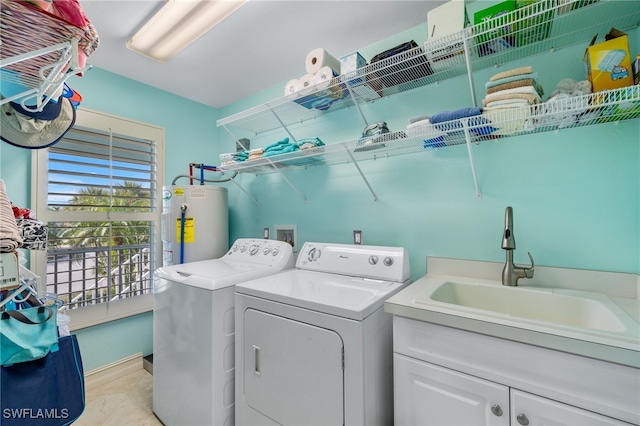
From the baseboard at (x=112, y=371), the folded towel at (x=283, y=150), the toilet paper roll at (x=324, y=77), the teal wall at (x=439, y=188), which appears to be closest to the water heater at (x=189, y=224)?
the teal wall at (x=439, y=188)

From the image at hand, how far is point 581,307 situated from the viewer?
3.98ft

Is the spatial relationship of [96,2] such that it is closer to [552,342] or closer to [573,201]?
[552,342]

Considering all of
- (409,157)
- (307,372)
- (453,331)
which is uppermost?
(409,157)

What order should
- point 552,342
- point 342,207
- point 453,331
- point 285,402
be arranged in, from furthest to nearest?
point 342,207 < point 285,402 < point 453,331 < point 552,342

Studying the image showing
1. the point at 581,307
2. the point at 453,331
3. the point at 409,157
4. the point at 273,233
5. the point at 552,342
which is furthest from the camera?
the point at 273,233

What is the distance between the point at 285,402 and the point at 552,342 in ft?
3.70

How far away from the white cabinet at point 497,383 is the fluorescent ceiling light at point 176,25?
1902 mm

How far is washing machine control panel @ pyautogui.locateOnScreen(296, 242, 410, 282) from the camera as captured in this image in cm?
161

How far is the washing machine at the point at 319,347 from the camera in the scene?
46.1 inches

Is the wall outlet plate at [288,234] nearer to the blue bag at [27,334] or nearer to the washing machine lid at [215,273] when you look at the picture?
the washing machine lid at [215,273]

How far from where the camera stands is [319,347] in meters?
1.24

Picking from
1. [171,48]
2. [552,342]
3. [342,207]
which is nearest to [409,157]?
[342,207]

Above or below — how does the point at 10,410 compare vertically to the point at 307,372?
above

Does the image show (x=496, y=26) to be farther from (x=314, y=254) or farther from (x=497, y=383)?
(x=314, y=254)
